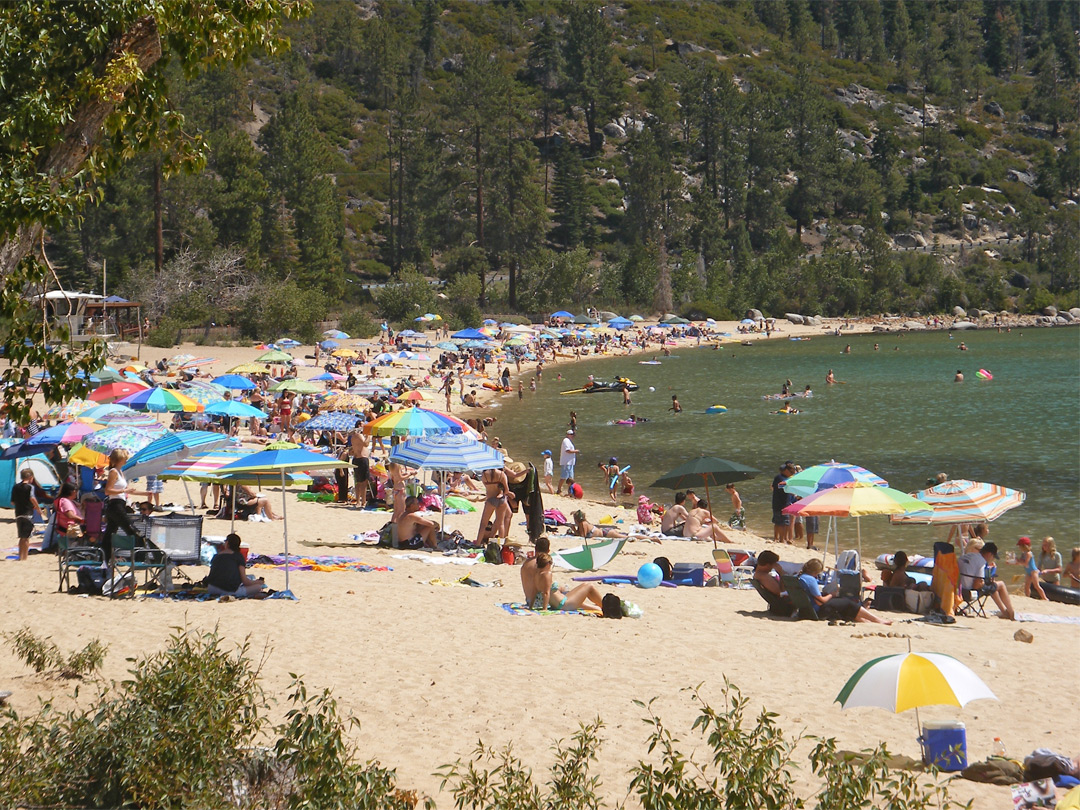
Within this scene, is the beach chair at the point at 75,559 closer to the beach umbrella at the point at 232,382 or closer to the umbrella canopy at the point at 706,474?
the umbrella canopy at the point at 706,474

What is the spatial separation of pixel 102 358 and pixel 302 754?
3.04m

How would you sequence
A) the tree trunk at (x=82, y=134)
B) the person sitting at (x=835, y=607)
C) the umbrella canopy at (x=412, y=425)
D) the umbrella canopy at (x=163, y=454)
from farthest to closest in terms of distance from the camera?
the umbrella canopy at (x=412, y=425)
the umbrella canopy at (x=163, y=454)
the person sitting at (x=835, y=607)
the tree trunk at (x=82, y=134)

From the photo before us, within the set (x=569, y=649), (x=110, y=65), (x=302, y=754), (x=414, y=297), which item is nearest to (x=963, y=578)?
(x=569, y=649)

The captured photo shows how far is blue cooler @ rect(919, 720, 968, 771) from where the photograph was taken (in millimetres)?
6531

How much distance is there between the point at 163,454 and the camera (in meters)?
12.8

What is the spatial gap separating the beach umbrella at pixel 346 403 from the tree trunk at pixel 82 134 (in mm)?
22730

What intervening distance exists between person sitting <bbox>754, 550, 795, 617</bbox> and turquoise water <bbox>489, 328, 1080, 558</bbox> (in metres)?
6.68

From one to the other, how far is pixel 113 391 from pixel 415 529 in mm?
12018

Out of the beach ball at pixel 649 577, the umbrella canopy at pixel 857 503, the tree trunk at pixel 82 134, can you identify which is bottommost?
the beach ball at pixel 649 577

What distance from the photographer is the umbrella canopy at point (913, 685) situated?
247 inches

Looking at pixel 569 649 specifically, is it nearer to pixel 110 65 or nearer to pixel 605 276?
pixel 110 65

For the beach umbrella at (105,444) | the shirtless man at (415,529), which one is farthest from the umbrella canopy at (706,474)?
the beach umbrella at (105,444)

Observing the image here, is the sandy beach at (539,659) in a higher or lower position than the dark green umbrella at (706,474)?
lower

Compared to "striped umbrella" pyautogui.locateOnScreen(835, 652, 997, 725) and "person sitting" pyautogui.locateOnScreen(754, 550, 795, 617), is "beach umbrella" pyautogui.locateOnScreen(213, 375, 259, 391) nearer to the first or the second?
"person sitting" pyautogui.locateOnScreen(754, 550, 795, 617)
